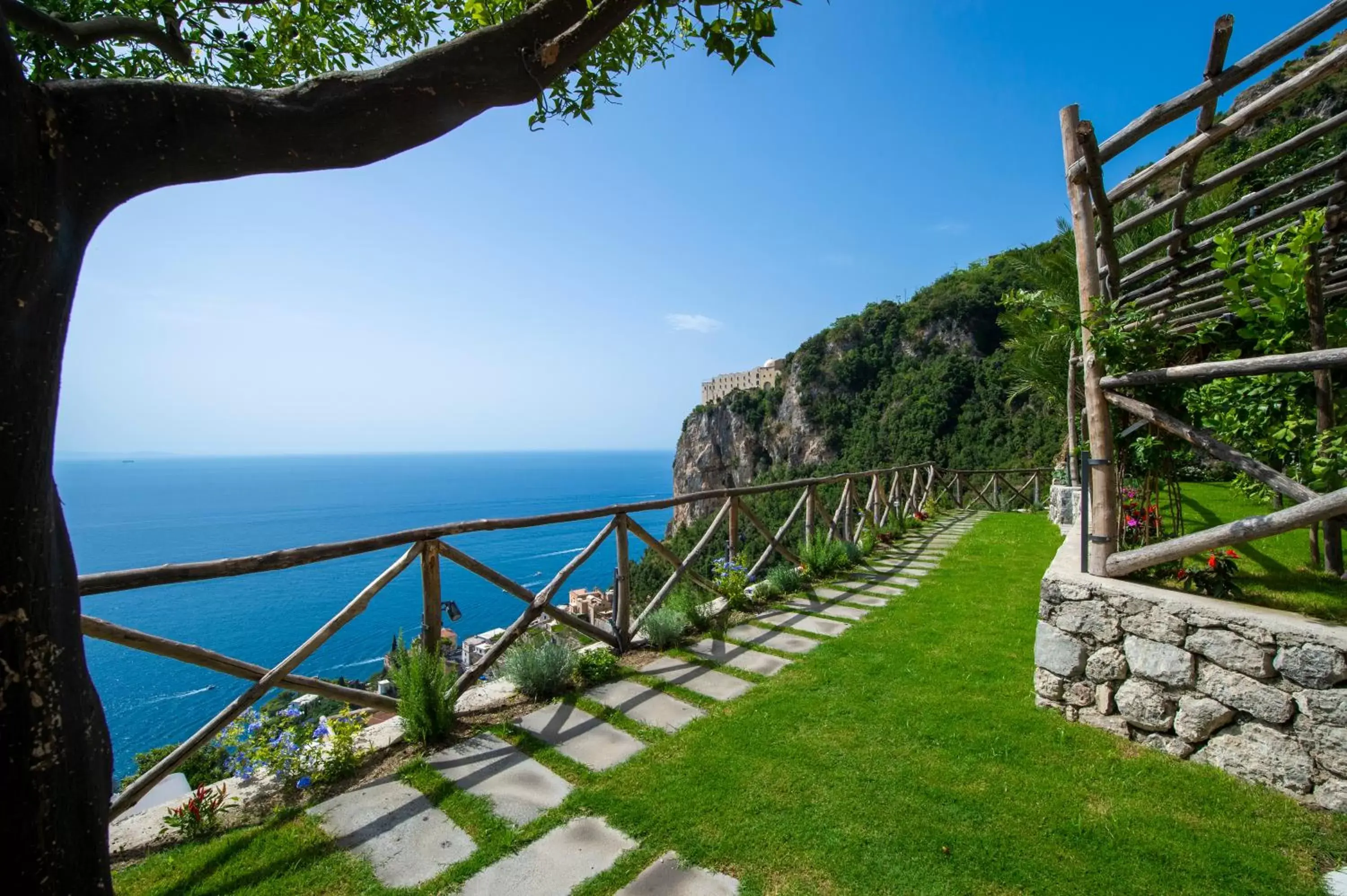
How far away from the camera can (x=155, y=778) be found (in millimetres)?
2369

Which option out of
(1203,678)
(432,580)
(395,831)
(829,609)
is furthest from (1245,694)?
(432,580)

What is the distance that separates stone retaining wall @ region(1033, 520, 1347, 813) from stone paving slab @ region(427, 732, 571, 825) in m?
2.94

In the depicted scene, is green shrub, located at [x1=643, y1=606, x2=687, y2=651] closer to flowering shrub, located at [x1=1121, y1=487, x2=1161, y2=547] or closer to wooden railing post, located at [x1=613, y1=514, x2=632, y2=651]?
wooden railing post, located at [x1=613, y1=514, x2=632, y2=651]

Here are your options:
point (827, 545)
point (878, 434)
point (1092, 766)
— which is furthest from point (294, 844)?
point (878, 434)

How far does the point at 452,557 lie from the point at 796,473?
40642mm

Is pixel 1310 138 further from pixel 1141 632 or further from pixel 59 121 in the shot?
pixel 59 121

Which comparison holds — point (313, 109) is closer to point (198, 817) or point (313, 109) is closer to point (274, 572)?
point (198, 817)

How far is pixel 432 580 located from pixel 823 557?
15.4 feet

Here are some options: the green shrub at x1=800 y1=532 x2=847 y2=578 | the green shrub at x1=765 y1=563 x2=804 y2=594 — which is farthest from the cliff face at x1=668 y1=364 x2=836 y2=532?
the green shrub at x1=765 y1=563 x2=804 y2=594

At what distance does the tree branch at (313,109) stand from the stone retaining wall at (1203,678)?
3693 millimetres

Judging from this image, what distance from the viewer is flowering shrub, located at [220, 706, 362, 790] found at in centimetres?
257

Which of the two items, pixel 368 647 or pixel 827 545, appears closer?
pixel 827 545

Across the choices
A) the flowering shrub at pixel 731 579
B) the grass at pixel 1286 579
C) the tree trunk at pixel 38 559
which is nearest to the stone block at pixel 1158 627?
the grass at pixel 1286 579

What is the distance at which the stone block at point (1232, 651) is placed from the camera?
245 cm
